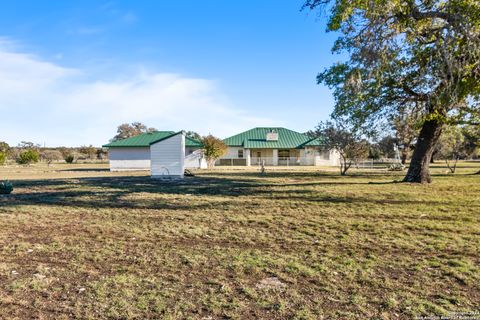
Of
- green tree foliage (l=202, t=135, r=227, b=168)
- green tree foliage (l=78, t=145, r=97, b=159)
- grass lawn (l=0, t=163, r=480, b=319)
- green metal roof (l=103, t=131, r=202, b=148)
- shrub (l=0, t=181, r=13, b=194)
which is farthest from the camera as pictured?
green tree foliage (l=78, t=145, r=97, b=159)


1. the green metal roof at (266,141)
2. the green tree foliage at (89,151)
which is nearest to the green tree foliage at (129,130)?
the green tree foliage at (89,151)

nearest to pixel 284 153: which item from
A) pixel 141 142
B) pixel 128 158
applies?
pixel 141 142

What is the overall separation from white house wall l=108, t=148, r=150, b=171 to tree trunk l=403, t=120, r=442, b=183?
1129 inches

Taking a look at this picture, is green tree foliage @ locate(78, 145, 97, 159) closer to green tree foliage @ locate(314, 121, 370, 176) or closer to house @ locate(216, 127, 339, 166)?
house @ locate(216, 127, 339, 166)

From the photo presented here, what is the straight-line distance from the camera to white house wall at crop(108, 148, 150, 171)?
37.4 metres

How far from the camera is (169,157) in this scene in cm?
2167

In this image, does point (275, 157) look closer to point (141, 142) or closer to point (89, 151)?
point (141, 142)

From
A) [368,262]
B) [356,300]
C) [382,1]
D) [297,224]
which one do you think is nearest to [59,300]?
[356,300]

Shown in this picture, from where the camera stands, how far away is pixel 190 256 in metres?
5.33

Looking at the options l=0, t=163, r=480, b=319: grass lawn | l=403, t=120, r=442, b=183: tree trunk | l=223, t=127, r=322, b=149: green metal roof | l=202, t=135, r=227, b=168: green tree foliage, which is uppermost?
l=223, t=127, r=322, b=149: green metal roof

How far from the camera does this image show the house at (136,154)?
37438mm

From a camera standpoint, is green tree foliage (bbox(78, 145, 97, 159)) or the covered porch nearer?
the covered porch

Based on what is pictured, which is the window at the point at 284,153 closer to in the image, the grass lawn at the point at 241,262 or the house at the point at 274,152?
the house at the point at 274,152

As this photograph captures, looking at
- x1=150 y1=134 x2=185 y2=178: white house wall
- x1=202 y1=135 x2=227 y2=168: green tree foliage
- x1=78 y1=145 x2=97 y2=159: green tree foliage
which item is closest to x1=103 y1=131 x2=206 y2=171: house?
x1=202 y1=135 x2=227 y2=168: green tree foliage
